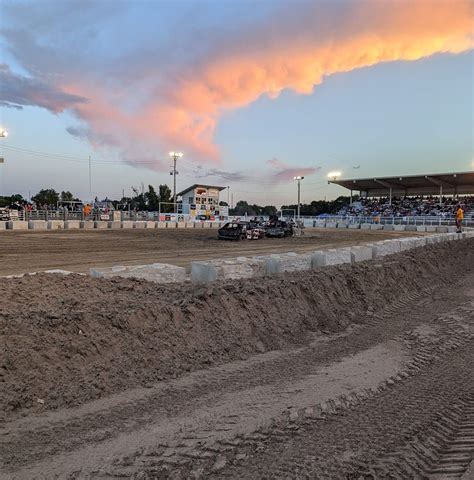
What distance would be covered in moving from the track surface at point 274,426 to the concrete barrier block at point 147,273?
2.87 metres

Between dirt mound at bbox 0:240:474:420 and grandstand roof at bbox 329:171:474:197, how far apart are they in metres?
69.7

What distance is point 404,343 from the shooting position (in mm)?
6734

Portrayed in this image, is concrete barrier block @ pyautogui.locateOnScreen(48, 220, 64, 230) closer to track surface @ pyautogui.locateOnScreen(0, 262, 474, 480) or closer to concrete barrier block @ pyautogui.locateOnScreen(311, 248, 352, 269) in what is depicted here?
concrete barrier block @ pyautogui.locateOnScreen(311, 248, 352, 269)

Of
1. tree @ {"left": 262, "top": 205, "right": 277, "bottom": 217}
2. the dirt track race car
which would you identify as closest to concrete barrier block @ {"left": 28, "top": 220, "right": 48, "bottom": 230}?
the dirt track race car

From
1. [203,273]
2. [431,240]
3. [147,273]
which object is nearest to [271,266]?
[203,273]

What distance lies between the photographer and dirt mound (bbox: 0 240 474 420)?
442 cm

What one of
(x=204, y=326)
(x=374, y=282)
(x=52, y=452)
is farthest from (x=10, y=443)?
(x=374, y=282)

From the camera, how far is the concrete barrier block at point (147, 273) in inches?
302

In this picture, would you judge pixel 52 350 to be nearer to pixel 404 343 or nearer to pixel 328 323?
pixel 328 323

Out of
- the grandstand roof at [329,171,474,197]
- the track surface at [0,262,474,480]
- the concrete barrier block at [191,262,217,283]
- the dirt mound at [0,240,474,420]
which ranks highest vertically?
the grandstand roof at [329,171,474,197]

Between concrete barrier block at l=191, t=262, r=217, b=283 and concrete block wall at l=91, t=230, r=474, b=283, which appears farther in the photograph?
concrete barrier block at l=191, t=262, r=217, b=283

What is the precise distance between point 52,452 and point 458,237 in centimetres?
2564

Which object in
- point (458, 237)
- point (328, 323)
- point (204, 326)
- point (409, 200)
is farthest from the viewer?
point (409, 200)

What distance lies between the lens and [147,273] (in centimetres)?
795
